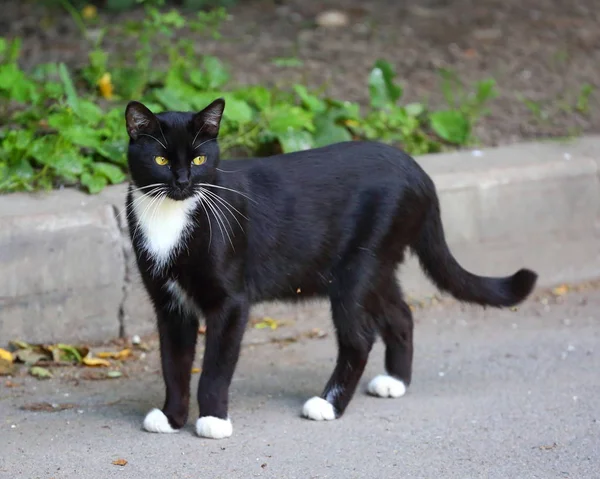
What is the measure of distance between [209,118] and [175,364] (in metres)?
0.99

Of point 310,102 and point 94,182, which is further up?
point 310,102

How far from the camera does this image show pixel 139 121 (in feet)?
12.5

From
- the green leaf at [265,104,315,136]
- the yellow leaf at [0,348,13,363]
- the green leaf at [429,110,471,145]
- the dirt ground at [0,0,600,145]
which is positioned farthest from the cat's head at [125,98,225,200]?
the dirt ground at [0,0,600,145]

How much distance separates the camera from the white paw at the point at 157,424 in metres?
4.03

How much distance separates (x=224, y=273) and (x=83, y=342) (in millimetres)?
1267

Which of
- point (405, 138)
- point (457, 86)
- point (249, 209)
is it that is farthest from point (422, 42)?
point (249, 209)

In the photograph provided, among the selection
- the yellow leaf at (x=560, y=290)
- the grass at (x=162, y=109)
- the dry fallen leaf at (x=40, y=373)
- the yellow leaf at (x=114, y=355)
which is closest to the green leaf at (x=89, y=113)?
the grass at (x=162, y=109)

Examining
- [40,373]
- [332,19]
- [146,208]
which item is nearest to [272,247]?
[146,208]

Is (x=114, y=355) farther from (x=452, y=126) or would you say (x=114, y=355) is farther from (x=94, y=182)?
(x=452, y=126)

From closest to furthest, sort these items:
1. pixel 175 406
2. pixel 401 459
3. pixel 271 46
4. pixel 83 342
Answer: pixel 401 459, pixel 175 406, pixel 83 342, pixel 271 46

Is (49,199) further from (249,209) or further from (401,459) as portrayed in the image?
(401,459)

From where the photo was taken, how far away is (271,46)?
286 inches

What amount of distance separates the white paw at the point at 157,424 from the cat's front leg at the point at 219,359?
0.40ft

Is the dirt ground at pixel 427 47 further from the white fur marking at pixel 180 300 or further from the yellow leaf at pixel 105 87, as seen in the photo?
the white fur marking at pixel 180 300
